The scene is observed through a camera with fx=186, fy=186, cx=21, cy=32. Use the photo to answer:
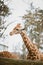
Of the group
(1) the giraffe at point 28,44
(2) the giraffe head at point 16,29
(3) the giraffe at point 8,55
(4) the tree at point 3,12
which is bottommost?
(3) the giraffe at point 8,55

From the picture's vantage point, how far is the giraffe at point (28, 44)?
5.90 feet

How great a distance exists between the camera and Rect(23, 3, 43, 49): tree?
1.89 metres

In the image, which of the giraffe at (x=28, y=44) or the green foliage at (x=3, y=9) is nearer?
the giraffe at (x=28, y=44)

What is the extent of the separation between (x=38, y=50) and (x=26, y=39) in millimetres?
161

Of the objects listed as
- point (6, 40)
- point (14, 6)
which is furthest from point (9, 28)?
point (14, 6)

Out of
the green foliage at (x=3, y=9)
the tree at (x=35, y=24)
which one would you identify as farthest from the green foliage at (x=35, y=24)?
the green foliage at (x=3, y=9)

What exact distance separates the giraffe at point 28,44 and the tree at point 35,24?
5 cm

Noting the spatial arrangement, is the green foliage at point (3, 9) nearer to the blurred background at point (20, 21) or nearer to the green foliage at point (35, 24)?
the blurred background at point (20, 21)

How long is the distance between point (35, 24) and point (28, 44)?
A: 0.24 m

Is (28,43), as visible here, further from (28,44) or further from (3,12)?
(3,12)

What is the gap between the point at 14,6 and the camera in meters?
1.96

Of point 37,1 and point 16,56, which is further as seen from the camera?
point 37,1

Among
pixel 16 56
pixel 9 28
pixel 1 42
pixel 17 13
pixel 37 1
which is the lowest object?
pixel 16 56

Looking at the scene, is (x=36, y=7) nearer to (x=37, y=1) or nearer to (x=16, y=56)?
(x=37, y=1)
